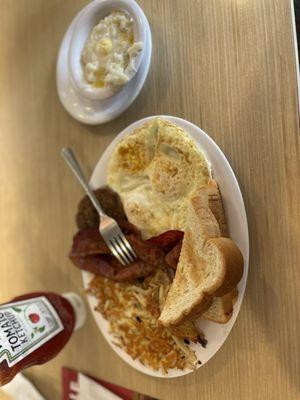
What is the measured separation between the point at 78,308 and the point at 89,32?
76cm

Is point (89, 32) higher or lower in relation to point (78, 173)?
higher

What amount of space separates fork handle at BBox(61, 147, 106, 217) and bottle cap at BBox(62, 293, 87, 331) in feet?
0.96

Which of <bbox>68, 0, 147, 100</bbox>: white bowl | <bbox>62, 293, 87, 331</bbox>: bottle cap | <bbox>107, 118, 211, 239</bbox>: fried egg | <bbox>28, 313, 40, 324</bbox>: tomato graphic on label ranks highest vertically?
<bbox>68, 0, 147, 100</bbox>: white bowl

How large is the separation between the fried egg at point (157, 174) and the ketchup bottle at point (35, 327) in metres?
0.33

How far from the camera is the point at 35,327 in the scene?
1.11 m

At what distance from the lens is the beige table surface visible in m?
0.94

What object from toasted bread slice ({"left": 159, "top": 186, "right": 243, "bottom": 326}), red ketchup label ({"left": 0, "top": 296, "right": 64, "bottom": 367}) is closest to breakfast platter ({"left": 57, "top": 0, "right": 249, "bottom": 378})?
toasted bread slice ({"left": 159, "top": 186, "right": 243, "bottom": 326})

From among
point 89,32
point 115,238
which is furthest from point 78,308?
point 89,32

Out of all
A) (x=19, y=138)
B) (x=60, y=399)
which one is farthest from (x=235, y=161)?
(x=60, y=399)

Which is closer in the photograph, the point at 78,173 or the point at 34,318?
the point at 34,318

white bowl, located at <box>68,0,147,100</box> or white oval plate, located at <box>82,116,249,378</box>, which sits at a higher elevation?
white bowl, located at <box>68,0,147,100</box>

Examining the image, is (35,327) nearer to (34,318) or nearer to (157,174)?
(34,318)

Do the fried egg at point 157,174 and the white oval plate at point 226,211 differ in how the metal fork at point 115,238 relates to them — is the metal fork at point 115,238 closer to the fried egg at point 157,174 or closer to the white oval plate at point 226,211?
the fried egg at point 157,174

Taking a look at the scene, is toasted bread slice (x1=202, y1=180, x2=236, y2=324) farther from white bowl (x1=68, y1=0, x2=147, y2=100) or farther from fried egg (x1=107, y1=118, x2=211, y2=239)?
white bowl (x1=68, y1=0, x2=147, y2=100)
